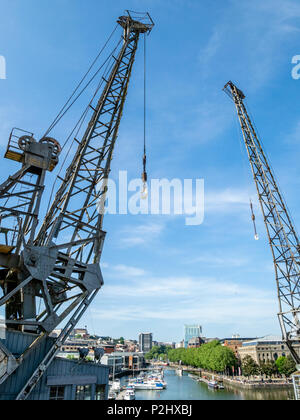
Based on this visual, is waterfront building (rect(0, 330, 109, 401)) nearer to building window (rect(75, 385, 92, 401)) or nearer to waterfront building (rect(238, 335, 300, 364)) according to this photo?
building window (rect(75, 385, 92, 401))

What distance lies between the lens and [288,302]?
3481 cm

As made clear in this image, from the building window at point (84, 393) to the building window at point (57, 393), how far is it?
3.06ft

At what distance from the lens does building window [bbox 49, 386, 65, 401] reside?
15188 mm

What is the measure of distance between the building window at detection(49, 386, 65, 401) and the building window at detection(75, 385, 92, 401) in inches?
36.7

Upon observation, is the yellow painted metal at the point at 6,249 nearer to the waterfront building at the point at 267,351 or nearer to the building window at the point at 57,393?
the building window at the point at 57,393

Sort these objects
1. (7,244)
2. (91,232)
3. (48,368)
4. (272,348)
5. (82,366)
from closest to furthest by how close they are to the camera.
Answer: (48,368)
(82,366)
(7,244)
(91,232)
(272,348)

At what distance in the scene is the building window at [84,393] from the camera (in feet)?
53.1

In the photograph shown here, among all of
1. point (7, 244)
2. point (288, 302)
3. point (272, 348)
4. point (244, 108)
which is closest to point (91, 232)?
point (7, 244)

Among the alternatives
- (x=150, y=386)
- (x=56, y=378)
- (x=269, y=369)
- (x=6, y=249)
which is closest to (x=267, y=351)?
(x=269, y=369)

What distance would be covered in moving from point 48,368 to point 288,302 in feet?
96.1

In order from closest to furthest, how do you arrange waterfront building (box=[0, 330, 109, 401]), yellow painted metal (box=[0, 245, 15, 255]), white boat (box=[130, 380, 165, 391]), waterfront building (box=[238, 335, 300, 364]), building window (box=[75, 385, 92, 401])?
waterfront building (box=[0, 330, 109, 401]) < building window (box=[75, 385, 92, 401]) < yellow painted metal (box=[0, 245, 15, 255]) < white boat (box=[130, 380, 165, 391]) < waterfront building (box=[238, 335, 300, 364])

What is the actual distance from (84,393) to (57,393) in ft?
5.87

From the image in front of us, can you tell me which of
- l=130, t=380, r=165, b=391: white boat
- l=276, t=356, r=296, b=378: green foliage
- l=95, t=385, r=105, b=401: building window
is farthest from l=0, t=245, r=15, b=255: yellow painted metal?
l=276, t=356, r=296, b=378: green foliage
